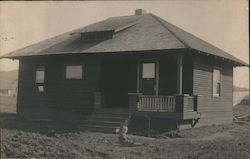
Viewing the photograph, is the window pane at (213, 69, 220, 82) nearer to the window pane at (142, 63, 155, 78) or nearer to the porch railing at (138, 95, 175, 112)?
the window pane at (142, 63, 155, 78)

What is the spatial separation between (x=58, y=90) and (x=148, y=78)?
528cm

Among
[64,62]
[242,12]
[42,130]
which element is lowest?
[42,130]

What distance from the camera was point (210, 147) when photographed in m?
13.8

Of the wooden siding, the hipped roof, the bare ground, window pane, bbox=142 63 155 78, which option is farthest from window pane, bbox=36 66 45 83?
the wooden siding

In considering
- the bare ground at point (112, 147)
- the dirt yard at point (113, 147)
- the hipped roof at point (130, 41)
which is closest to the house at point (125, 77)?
the hipped roof at point (130, 41)

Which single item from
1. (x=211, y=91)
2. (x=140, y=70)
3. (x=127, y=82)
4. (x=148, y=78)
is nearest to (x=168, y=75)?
(x=148, y=78)

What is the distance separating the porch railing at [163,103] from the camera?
696 inches

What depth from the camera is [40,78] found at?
23000 millimetres

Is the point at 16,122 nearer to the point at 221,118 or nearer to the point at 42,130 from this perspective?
the point at 42,130

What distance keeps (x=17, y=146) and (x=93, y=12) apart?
13972 millimetres

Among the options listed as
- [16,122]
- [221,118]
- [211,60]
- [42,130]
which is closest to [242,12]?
[211,60]

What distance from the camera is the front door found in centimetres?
1989

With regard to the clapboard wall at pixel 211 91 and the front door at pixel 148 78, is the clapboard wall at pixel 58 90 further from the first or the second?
the clapboard wall at pixel 211 91

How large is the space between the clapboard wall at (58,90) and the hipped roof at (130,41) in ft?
2.01
